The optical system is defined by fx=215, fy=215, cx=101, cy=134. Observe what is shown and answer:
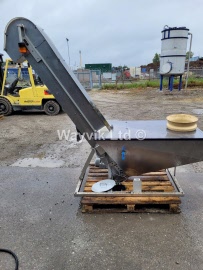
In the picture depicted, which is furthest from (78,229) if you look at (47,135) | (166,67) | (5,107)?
(166,67)

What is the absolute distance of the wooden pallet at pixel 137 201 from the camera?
2.67 metres

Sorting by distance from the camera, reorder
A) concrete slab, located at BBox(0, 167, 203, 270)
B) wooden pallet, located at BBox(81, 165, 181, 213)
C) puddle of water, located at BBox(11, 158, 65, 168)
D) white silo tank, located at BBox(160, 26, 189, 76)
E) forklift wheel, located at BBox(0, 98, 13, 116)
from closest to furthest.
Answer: concrete slab, located at BBox(0, 167, 203, 270) < wooden pallet, located at BBox(81, 165, 181, 213) < puddle of water, located at BBox(11, 158, 65, 168) < forklift wheel, located at BBox(0, 98, 13, 116) < white silo tank, located at BBox(160, 26, 189, 76)

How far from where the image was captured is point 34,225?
2598 mm

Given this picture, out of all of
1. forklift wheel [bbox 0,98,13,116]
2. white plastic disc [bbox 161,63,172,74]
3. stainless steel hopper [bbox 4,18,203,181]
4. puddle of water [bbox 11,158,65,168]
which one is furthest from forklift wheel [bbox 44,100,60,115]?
white plastic disc [bbox 161,63,172,74]

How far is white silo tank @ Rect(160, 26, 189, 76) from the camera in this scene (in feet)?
39.6

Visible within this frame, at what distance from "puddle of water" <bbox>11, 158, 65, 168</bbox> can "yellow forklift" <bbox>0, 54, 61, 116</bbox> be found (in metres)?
4.06

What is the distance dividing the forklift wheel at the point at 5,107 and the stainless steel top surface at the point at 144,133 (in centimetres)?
654

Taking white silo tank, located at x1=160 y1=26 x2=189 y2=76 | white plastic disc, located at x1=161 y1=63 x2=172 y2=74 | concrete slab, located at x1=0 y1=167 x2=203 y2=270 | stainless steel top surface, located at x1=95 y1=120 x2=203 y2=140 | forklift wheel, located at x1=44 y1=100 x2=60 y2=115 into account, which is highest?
white silo tank, located at x1=160 y1=26 x2=189 y2=76

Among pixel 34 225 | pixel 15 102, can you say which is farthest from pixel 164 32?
pixel 34 225

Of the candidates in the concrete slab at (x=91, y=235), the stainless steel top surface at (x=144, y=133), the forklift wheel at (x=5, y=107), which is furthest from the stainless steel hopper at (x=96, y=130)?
the forklift wheel at (x=5, y=107)

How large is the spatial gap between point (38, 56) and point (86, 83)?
16065mm

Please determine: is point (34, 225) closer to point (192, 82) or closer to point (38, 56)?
point (38, 56)

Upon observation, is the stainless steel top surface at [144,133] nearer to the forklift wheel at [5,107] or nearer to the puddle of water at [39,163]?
the puddle of water at [39,163]

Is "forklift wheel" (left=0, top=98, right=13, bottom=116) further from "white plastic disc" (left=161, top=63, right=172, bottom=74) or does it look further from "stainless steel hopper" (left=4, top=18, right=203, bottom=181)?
"white plastic disc" (left=161, top=63, right=172, bottom=74)
